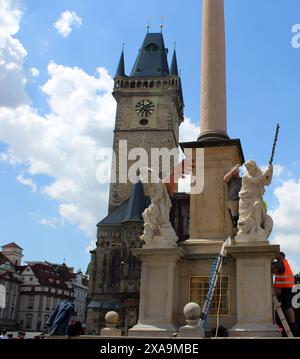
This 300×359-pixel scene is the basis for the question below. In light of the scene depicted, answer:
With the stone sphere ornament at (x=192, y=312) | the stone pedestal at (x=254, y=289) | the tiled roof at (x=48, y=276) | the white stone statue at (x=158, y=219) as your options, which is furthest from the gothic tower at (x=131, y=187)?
the stone sphere ornament at (x=192, y=312)

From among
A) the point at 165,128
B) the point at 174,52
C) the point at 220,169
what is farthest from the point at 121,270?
the point at 220,169

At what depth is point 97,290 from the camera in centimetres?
5559

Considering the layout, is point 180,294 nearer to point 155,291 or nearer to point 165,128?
point 155,291

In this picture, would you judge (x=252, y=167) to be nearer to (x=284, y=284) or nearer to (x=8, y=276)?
(x=284, y=284)

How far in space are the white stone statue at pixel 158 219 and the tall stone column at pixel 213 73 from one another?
2.11m

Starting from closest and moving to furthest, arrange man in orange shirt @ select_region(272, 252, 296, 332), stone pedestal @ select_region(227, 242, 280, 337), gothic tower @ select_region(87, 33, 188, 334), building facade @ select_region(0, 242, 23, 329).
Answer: stone pedestal @ select_region(227, 242, 280, 337), man in orange shirt @ select_region(272, 252, 296, 332), gothic tower @ select_region(87, 33, 188, 334), building facade @ select_region(0, 242, 23, 329)

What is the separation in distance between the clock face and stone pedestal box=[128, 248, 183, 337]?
5816 centimetres

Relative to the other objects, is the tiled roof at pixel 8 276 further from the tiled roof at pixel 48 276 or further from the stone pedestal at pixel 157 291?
the stone pedestal at pixel 157 291

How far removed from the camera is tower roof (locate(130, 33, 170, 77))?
70.6 metres

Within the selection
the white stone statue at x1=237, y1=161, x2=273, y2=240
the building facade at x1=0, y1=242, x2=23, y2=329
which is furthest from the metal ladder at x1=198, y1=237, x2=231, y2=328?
the building facade at x1=0, y1=242, x2=23, y2=329

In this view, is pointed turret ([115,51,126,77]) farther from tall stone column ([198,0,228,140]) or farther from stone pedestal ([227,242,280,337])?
stone pedestal ([227,242,280,337])

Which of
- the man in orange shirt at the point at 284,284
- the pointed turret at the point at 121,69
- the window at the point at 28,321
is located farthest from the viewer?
the window at the point at 28,321

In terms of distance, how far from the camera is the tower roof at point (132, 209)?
188 ft

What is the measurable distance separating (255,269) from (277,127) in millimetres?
3163
